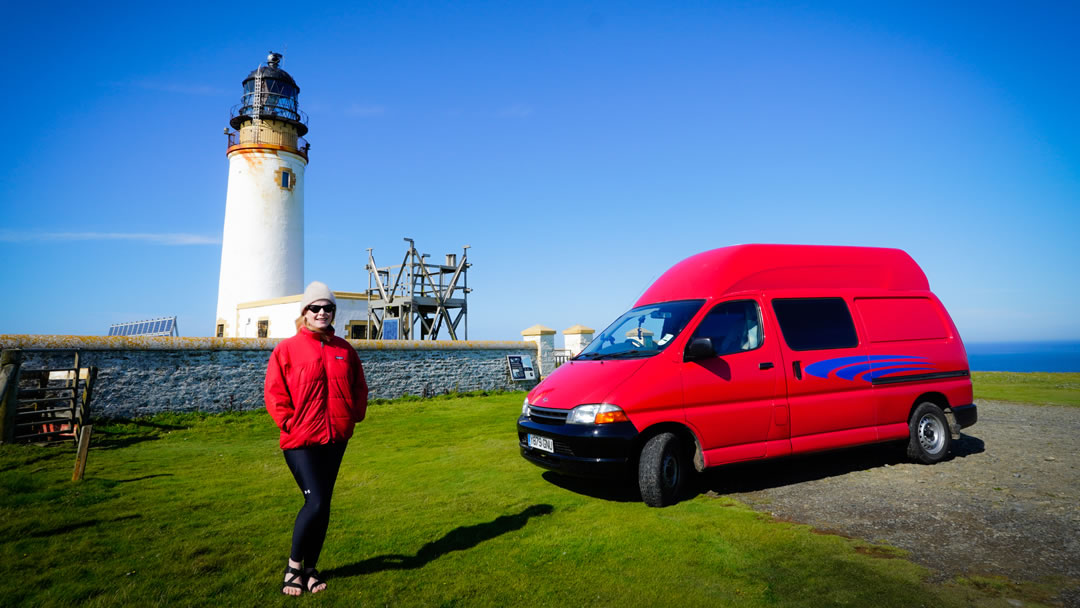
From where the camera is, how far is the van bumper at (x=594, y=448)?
5.23 m

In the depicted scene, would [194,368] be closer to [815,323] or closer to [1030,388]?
[815,323]

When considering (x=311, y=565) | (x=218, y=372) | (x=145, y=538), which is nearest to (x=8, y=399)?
(x=218, y=372)

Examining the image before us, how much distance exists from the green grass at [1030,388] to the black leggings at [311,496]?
15233 mm

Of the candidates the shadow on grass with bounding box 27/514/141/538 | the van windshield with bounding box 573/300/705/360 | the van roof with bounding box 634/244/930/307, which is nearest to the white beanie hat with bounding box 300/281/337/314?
the van windshield with bounding box 573/300/705/360

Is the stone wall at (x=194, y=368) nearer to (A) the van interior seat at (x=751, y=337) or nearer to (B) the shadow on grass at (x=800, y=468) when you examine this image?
(B) the shadow on grass at (x=800, y=468)

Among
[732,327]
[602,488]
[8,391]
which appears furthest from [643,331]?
[8,391]

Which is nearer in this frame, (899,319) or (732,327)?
(732,327)

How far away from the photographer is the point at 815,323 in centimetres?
652

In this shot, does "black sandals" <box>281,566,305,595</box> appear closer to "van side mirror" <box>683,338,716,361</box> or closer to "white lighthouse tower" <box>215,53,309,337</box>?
"van side mirror" <box>683,338,716,361</box>

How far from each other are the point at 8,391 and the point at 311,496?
9233 mm

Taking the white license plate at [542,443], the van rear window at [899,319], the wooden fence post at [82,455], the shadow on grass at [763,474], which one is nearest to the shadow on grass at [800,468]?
the shadow on grass at [763,474]

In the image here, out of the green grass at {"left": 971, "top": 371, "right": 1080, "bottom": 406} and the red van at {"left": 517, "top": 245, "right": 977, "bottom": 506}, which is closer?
the red van at {"left": 517, "top": 245, "right": 977, "bottom": 506}

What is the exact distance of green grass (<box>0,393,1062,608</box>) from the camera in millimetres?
3588

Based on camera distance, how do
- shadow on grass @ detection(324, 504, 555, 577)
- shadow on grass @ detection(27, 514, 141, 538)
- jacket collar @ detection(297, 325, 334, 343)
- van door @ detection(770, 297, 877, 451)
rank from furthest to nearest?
van door @ detection(770, 297, 877, 451) → shadow on grass @ detection(27, 514, 141, 538) → shadow on grass @ detection(324, 504, 555, 577) → jacket collar @ detection(297, 325, 334, 343)
